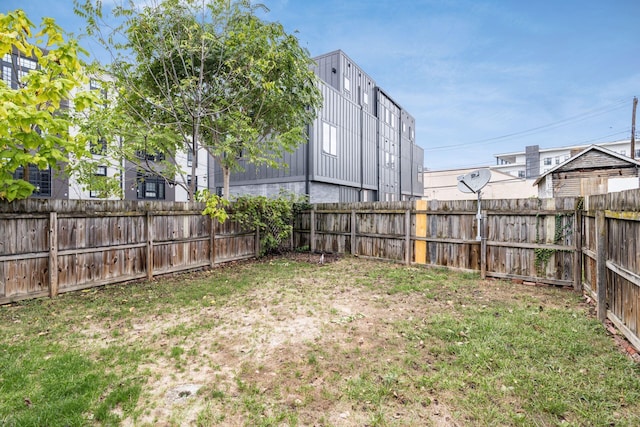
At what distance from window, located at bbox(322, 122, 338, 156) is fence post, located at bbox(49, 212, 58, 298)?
10.8 m

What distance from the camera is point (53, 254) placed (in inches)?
210

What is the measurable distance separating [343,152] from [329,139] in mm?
1575

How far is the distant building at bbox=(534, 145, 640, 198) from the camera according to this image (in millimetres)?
14031

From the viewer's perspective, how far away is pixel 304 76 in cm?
904

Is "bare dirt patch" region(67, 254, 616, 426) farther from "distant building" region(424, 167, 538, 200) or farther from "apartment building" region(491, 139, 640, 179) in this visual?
"apartment building" region(491, 139, 640, 179)

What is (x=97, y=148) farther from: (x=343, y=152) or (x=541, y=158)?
(x=541, y=158)

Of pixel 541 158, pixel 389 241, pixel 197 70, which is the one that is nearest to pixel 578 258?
pixel 389 241

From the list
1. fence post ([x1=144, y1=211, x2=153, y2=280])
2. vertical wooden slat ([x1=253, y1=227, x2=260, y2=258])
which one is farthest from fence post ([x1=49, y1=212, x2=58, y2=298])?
vertical wooden slat ([x1=253, y1=227, x2=260, y2=258])

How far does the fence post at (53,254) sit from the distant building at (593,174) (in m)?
19.3

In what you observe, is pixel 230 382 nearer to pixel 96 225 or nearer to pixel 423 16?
pixel 96 225

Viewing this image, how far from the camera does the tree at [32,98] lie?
12.1ft

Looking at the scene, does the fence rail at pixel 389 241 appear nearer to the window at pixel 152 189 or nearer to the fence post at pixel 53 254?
the fence post at pixel 53 254

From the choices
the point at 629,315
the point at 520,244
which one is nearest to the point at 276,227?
the point at 520,244

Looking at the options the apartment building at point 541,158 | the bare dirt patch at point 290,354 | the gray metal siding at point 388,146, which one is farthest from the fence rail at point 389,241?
the apartment building at point 541,158
